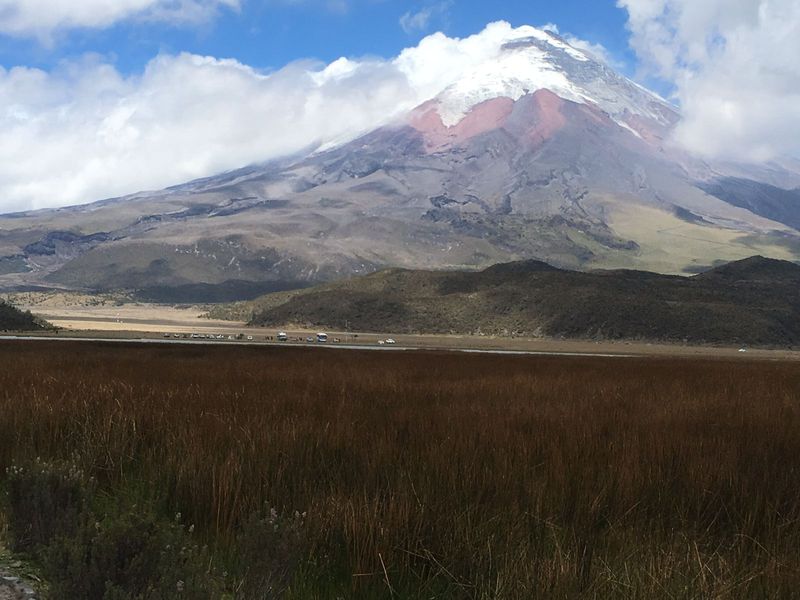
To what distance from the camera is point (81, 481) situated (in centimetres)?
430

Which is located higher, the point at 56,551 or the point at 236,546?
the point at 56,551

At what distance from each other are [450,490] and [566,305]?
330 feet

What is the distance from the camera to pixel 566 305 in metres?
102

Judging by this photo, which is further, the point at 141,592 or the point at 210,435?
the point at 210,435

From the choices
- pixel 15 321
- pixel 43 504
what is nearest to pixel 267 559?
pixel 43 504

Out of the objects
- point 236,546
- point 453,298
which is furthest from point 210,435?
point 453,298

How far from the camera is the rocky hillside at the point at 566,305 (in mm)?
93938

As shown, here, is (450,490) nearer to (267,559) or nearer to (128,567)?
(267,559)

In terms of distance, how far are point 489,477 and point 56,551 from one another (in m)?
2.80

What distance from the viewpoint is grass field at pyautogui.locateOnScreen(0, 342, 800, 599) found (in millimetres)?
3506

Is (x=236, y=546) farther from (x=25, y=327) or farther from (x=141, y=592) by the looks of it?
(x=25, y=327)

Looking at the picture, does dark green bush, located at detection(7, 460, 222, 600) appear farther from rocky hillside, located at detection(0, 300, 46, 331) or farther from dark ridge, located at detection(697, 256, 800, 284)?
dark ridge, located at detection(697, 256, 800, 284)

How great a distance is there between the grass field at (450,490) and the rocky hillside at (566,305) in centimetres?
8954

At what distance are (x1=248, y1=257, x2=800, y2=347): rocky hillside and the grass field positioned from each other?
89539 mm
